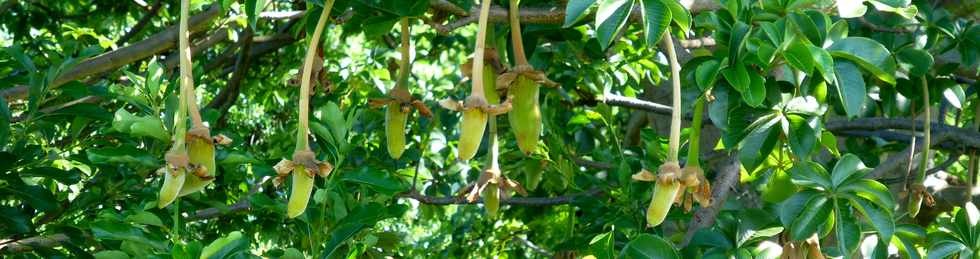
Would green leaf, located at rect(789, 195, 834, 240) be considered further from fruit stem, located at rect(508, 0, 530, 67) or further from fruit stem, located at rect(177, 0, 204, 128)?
fruit stem, located at rect(177, 0, 204, 128)

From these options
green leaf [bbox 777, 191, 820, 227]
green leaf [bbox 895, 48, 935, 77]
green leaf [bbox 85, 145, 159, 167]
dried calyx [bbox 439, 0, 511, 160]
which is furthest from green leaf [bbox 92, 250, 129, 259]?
green leaf [bbox 895, 48, 935, 77]

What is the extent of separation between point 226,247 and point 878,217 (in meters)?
0.87

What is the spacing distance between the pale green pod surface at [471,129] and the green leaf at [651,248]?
419mm

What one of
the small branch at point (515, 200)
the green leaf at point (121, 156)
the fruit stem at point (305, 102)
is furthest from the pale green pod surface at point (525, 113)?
the small branch at point (515, 200)

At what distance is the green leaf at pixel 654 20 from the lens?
1293 millimetres

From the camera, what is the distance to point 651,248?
5.36ft

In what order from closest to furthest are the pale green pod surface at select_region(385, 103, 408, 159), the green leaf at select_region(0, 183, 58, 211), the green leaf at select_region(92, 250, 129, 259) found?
1. the pale green pod surface at select_region(385, 103, 408, 159)
2. the green leaf at select_region(92, 250, 129, 259)
3. the green leaf at select_region(0, 183, 58, 211)

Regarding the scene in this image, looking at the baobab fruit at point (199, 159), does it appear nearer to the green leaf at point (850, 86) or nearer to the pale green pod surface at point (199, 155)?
the pale green pod surface at point (199, 155)

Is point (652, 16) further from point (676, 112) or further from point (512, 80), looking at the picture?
point (512, 80)

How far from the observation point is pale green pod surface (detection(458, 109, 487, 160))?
1289mm

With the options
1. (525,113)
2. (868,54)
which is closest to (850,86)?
(868,54)

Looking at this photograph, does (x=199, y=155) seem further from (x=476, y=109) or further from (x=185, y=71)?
(x=476, y=109)

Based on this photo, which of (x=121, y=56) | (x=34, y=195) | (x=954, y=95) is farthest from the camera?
(x=121, y=56)

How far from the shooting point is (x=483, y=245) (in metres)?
3.53
